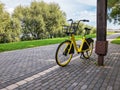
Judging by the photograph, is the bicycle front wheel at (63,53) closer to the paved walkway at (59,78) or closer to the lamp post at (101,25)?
the paved walkway at (59,78)

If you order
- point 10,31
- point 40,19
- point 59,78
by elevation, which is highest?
point 40,19

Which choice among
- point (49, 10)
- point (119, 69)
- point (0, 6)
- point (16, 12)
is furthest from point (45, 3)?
point (119, 69)

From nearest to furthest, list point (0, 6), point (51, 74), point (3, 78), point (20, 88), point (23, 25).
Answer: point (20, 88) < point (3, 78) < point (51, 74) < point (0, 6) < point (23, 25)

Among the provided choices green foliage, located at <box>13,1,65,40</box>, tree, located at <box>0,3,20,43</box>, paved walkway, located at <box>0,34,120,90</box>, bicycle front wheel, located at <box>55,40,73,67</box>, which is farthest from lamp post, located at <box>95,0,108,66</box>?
green foliage, located at <box>13,1,65,40</box>

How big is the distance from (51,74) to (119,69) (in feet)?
6.19

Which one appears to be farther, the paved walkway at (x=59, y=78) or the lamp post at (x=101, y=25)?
the lamp post at (x=101, y=25)

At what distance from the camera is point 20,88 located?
3.99m

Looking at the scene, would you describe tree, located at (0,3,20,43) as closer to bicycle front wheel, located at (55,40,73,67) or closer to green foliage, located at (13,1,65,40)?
green foliage, located at (13,1,65,40)

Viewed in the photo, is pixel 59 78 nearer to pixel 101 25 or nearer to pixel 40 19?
pixel 101 25

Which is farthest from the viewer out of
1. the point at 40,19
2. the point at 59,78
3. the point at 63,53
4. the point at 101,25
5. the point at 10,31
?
the point at 40,19

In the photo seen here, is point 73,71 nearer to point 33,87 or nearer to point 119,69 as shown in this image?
point 119,69

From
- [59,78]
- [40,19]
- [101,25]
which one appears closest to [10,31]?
[40,19]

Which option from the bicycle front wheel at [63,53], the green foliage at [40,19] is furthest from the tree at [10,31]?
the bicycle front wheel at [63,53]

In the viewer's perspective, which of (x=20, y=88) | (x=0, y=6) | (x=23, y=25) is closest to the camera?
(x=20, y=88)
